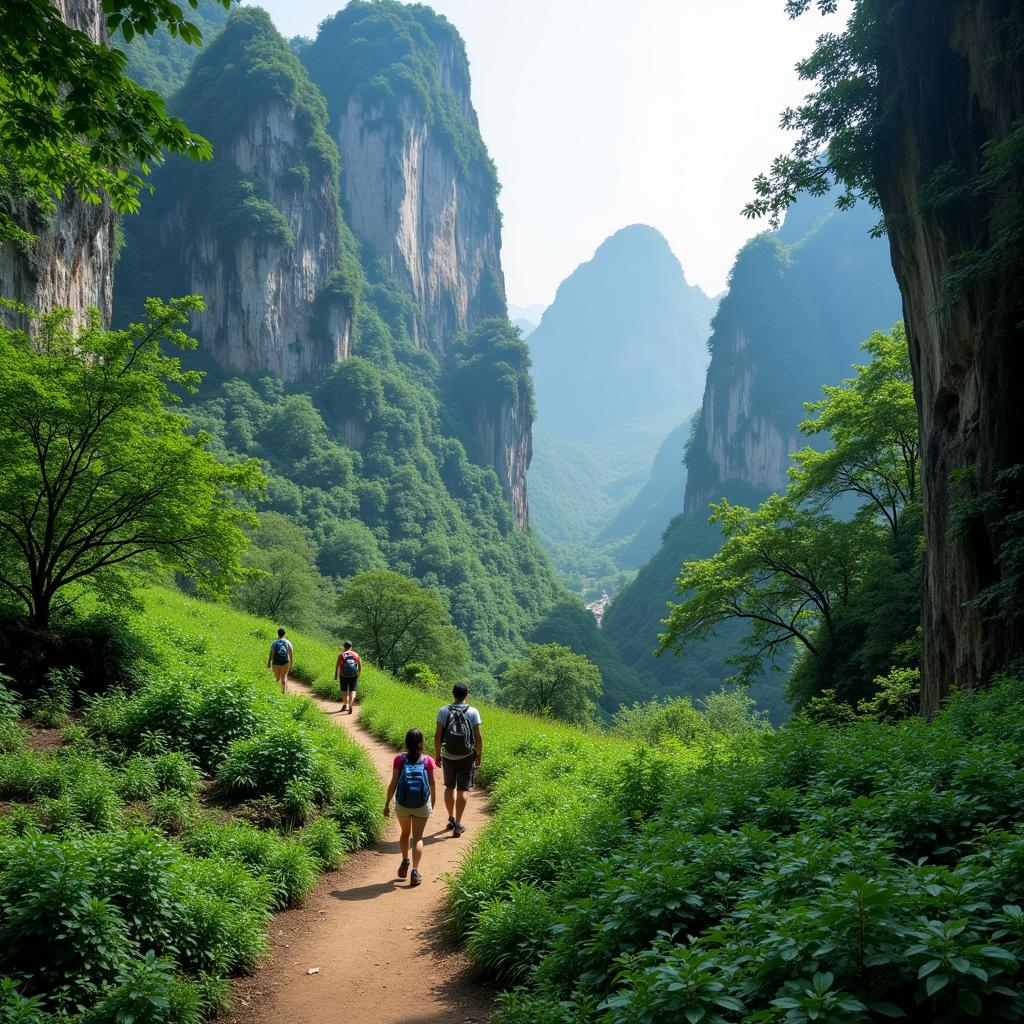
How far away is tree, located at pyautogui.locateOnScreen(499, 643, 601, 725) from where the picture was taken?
37.1 m

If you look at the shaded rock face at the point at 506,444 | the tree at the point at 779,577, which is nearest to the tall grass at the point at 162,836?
the tree at the point at 779,577

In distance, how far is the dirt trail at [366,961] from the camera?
4668 mm

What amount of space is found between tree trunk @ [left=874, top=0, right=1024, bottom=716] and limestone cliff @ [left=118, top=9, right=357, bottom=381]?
81.2 metres

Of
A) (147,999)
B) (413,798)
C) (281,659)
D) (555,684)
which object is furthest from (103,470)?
(555,684)

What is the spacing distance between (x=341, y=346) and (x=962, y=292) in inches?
3683

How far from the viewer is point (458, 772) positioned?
26.5ft

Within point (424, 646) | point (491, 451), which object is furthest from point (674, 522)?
point (424, 646)

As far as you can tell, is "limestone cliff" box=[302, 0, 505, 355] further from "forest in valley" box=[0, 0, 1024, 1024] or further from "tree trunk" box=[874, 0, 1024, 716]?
"tree trunk" box=[874, 0, 1024, 716]

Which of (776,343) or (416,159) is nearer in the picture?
(416,159)

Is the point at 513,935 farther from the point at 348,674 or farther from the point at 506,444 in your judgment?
the point at 506,444

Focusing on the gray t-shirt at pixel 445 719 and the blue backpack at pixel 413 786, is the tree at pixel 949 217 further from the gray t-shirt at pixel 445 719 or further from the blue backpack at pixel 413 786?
the blue backpack at pixel 413 786

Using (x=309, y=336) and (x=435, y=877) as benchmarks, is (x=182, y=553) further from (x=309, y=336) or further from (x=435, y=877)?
(x=309, y=336)

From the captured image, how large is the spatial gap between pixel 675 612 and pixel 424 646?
16.8 metres

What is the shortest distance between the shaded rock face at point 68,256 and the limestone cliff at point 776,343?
109 meters
